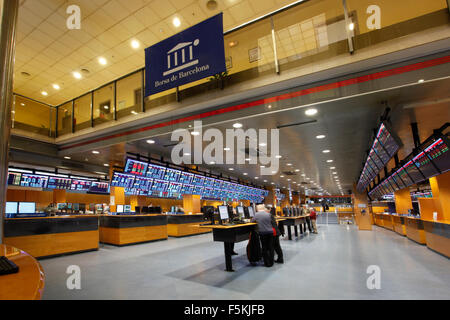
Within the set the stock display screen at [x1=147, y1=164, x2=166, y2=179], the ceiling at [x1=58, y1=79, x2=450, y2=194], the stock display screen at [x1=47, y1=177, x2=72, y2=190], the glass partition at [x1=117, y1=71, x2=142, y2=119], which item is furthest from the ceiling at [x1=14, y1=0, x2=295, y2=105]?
the stock display screen at [x1=47, y1=177, x2=72, y2=190]

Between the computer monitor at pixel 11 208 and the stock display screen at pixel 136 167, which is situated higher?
the stock display screen at pixel 136 167

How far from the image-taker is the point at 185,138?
719cm

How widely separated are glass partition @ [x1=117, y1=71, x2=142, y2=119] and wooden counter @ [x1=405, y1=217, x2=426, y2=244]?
32.4 feet

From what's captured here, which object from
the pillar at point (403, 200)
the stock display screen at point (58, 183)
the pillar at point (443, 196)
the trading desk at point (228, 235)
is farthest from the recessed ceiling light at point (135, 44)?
the pillar at point (403, 200)

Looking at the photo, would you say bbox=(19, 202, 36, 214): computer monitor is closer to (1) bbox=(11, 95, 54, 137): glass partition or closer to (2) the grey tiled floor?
(2) the grey tiled floor

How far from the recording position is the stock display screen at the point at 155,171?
936 cm

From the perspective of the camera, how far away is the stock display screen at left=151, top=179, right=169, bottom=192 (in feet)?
33.8

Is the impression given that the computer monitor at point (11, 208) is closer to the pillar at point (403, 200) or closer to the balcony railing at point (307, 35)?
the balcony railing at point (307, 35)

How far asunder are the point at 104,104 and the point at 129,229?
4.26 meters

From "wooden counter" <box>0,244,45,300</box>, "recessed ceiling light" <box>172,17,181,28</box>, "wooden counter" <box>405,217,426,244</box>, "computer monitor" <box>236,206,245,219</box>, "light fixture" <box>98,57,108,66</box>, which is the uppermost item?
"recessed ceiling light" <box>172,17,181,28</box>

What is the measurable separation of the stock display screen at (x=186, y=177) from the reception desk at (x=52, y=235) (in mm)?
4403

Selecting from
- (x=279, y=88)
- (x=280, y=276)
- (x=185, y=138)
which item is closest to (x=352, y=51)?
(x=279, y=88)

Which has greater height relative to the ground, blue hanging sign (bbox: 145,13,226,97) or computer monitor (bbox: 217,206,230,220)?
blue hanging sign (bbox: 145,13,226,97)

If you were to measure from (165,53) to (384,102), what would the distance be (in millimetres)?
4541
